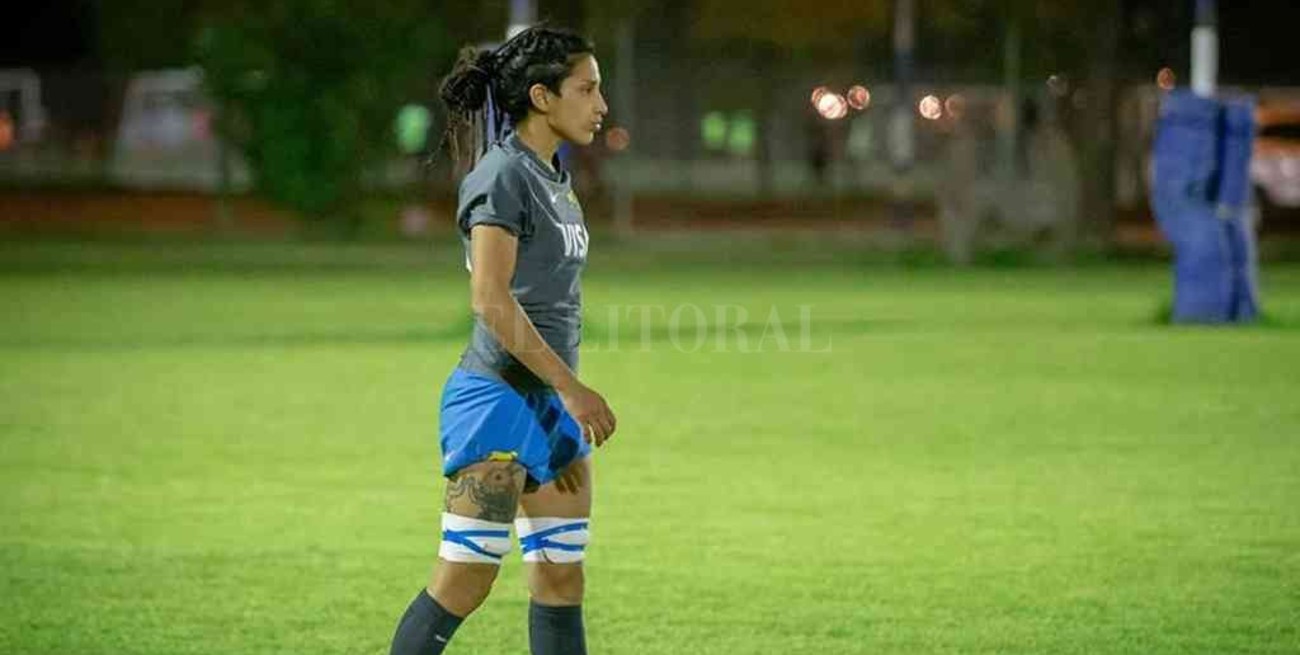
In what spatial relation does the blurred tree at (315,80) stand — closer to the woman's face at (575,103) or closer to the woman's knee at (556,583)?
the woman's face at (575,103)

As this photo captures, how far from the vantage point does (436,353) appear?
64.0 feet

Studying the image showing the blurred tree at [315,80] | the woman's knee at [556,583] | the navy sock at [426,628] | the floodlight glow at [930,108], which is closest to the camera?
the navy sock at [426,628]

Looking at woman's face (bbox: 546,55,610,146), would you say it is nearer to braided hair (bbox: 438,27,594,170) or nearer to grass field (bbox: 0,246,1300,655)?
braided hair (bbox: 438,27,594,170)

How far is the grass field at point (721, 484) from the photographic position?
868 cm

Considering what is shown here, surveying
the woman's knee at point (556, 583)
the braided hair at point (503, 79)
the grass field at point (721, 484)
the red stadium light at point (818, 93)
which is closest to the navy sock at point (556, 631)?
the woman's knee at point (556, 583)

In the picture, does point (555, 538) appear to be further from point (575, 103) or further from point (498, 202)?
point (575, 103)

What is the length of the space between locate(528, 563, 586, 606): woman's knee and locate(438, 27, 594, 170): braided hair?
110 centimetres

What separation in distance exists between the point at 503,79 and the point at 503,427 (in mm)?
927

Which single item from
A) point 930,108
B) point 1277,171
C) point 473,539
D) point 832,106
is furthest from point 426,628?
point 1277,171

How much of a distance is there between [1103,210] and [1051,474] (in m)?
25.2

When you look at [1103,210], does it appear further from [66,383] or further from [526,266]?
[526,266]

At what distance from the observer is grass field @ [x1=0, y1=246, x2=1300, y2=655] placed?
8.68 meters

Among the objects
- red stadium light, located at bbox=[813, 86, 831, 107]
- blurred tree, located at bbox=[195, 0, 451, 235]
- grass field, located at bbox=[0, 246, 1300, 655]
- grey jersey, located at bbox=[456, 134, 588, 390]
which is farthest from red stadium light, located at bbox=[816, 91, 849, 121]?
grey jersey, located at bbox=[456, 134, 588, 390]

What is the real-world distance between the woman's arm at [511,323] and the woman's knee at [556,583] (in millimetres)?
472
